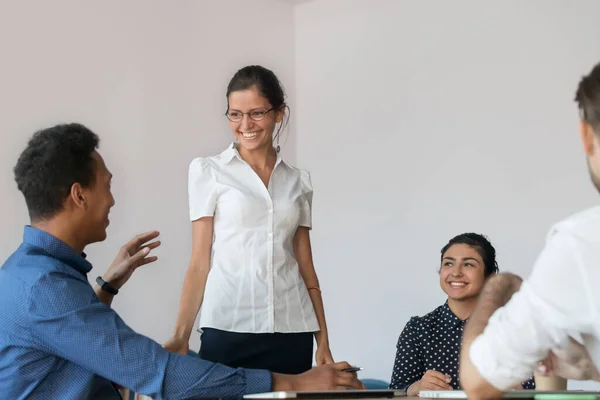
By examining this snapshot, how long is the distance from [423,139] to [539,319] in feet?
11.2

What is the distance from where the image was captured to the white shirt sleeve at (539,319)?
3.28 feet

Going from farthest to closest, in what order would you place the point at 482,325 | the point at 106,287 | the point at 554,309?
the point at 106,287
the point at 482,325
the point at 554,309

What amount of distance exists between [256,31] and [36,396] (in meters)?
3.58

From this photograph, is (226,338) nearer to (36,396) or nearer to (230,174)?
(230,174)

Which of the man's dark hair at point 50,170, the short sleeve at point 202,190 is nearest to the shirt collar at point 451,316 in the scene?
the short sleeve at point 202,190

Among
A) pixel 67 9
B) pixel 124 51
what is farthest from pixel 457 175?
pixel 67 9

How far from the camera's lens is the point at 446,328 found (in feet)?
9.67

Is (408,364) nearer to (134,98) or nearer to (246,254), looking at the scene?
(246,254)

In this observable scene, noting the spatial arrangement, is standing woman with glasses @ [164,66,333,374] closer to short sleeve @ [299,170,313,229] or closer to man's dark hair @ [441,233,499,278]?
short sleeve @ [299,170,313,229]

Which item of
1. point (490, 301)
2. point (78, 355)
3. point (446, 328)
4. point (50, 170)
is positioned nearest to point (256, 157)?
point (50, 170)

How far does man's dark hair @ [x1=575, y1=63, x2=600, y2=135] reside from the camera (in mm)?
1035

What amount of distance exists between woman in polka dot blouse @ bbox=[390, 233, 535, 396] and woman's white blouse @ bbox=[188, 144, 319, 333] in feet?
2.06

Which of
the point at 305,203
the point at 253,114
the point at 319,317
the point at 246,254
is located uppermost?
the point at 253,114

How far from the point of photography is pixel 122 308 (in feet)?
12.5
